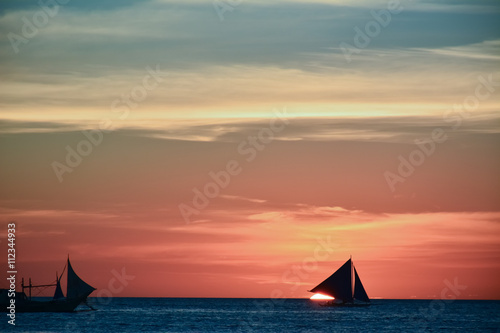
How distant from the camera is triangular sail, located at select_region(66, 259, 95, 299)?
129750 millimetres

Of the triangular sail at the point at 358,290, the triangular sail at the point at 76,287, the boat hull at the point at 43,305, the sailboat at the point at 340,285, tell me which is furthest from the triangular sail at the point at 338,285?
the boat hull at the point at 43,305

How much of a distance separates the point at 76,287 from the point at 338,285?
148 ft

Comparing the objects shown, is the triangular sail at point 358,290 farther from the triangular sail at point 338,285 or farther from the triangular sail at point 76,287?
the triangular sail at point 76,287

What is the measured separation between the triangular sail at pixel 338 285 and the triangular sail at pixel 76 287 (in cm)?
3958

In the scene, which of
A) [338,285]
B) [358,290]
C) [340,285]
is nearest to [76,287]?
[338,285]

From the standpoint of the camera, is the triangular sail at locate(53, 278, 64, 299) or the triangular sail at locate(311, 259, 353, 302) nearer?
the triangular sail at locate(53, 278, 64, 299)

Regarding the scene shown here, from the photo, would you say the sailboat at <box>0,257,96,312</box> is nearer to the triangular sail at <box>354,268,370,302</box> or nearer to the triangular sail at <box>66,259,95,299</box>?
the triangular sail at <box>66,259,95,299</box>

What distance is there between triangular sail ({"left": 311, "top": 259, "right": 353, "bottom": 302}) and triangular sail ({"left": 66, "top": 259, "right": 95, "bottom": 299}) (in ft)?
130

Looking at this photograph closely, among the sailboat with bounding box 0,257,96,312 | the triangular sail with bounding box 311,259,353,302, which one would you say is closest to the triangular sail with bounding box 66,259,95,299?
the sailboat with bounding box 0,257,96,312

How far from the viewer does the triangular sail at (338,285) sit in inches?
5901

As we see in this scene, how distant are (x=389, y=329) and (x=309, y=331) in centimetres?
1346

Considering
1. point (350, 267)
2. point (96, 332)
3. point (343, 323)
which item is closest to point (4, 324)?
point (96, 332)

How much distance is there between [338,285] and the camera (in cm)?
15012

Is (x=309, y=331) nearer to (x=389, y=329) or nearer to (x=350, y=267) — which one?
(x=389, y=329)
